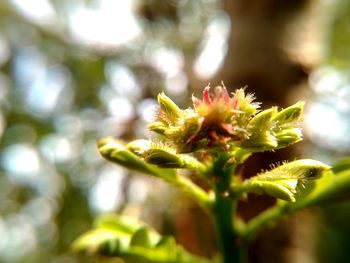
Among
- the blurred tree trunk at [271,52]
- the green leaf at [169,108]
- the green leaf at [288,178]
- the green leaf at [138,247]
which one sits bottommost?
the green leaf at [288,178]

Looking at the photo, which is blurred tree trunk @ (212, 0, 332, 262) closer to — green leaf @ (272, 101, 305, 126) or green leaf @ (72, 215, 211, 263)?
green leaf @ (72, 215, 211, 263)

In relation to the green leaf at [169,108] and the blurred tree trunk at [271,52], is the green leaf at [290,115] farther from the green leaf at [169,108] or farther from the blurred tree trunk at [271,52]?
the blurred tree trunk at [271,52]

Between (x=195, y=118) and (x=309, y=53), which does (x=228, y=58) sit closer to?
(x=309, y=53)

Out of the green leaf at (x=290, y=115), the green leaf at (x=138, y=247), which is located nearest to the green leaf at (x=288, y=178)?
the green leaf at (x=290, y=115)

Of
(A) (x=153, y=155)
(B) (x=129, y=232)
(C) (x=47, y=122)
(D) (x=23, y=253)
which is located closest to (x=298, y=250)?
(B) (x=129, y=232)

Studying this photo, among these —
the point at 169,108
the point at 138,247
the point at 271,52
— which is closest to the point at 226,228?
the point at 138,247

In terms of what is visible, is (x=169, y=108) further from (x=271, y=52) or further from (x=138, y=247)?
(x=271, y=52)

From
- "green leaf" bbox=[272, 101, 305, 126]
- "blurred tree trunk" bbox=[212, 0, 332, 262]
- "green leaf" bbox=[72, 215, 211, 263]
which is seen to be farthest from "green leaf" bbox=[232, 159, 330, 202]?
"blurred tree trunk" bbox=[212, 0, 332, 262]

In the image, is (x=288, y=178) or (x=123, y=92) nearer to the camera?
(x=288, y=178)
